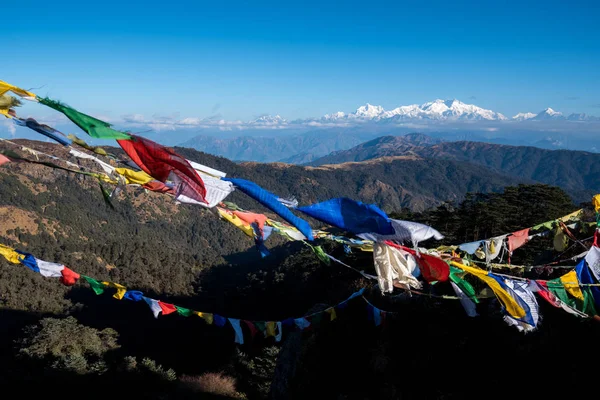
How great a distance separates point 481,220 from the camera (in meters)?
36.7

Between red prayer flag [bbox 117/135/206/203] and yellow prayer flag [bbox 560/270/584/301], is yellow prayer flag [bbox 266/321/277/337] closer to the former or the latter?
red prayer flag [bbox 117/135/206/203]

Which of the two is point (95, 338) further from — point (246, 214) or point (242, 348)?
point (246, 214)

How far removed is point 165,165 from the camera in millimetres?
4238

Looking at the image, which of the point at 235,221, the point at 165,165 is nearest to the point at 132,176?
the point at 165,165

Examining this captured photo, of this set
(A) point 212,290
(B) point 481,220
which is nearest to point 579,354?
(B) point 481,220

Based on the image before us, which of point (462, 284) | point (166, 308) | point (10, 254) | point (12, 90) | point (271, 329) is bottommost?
point (271, 329)

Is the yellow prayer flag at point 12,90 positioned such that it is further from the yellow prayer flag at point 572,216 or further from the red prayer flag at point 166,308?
the yellow prayer flag at point 572,216

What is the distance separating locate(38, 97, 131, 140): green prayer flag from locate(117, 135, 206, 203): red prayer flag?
12 centimetres

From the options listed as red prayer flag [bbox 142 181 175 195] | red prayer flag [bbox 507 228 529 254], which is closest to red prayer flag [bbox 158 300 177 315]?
red prayer flag [bbox 142 181 175 195]

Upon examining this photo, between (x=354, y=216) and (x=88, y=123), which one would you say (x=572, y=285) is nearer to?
(x=354, y=216)

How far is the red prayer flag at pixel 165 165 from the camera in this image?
408 centimetres

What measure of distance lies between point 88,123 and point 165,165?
851 millimetres

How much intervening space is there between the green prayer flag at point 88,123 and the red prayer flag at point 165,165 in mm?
116

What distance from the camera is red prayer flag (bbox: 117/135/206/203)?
4082 millimetres
